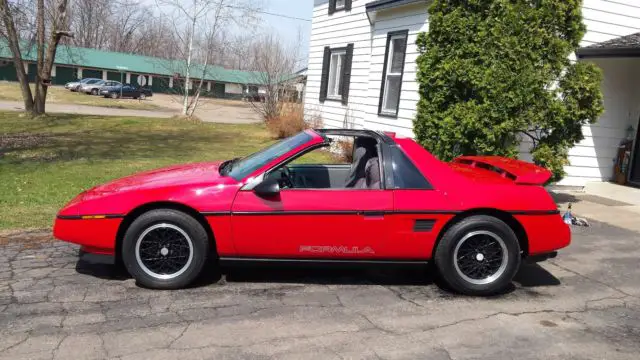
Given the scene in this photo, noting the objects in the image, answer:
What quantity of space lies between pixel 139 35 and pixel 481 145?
84589mm

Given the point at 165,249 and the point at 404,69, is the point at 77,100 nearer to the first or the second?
the point at 404,69

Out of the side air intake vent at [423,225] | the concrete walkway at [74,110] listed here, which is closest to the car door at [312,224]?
the side air intake vent at [423,225]

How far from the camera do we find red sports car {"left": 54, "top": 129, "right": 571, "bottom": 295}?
173 inches

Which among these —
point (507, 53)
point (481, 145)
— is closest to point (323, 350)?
point (481, 145)

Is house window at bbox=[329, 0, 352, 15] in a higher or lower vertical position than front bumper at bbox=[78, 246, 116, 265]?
higher

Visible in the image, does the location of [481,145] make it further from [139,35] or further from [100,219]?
[139,35]

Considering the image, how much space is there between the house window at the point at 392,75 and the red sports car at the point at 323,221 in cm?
706

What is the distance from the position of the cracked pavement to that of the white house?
556 centimetres

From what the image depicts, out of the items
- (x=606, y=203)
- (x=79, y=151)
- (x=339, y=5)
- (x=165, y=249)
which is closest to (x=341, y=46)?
(x=339, y=5)

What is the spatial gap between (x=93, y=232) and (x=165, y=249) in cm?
60

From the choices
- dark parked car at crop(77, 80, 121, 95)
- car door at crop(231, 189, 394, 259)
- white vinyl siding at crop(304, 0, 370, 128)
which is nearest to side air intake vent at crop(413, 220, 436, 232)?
car door at crop(231, 189, 394, 259)

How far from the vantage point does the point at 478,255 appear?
462cm

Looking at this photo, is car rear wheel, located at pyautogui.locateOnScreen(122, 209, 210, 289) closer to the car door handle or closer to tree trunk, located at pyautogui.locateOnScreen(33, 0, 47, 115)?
the car door handle

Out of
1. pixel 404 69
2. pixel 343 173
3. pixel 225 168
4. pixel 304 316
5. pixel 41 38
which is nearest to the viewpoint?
pixel 304 316
